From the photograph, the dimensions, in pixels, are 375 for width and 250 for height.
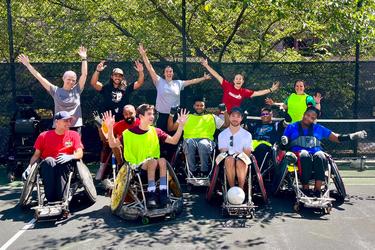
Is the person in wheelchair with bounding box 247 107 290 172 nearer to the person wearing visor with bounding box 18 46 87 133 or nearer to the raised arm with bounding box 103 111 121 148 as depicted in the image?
the raised arm with bounding box 103 111 121 148

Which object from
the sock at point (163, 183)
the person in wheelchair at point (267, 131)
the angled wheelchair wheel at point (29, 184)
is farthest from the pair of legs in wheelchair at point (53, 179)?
the person in wheelchair at point (267, 131)

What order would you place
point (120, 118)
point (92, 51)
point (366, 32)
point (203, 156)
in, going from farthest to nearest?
point (92, 51) < point (366, 32) < point (120, 118) < point (203, 156)

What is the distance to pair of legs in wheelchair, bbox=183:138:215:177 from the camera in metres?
6.60

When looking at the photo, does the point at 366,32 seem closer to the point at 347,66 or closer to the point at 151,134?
the point at 347,66

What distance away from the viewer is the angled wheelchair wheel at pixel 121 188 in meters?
5.30

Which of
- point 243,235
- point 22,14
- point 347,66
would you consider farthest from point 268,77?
point 22,14

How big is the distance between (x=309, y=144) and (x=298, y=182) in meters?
0.55

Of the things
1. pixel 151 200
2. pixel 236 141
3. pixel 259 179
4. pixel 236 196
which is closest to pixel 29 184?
pixel 151 200

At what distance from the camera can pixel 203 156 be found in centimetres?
659

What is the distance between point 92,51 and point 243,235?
18.8 feet

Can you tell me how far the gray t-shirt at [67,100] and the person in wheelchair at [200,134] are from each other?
146cm

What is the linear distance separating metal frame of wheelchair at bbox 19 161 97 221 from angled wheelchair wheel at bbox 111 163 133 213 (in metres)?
0.48

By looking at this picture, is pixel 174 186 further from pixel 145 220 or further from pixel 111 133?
pixel 111 133

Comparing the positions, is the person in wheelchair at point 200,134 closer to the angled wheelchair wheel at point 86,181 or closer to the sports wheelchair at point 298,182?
the sports wheelchair at point 298,182
